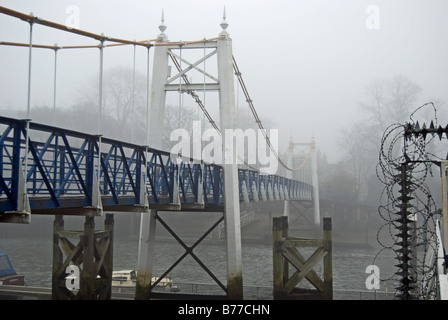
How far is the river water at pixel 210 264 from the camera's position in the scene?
83.9 ft

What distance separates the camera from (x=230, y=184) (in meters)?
17.0

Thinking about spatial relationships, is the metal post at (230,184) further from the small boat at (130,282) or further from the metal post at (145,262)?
the small boat at (130,282)

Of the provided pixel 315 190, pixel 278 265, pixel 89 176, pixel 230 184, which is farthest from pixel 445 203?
pixel 315 190

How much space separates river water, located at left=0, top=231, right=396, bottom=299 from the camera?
25.6 m

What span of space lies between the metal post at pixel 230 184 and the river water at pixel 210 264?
1.86 metres

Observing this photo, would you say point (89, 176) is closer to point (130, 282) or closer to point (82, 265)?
point (82, 265)

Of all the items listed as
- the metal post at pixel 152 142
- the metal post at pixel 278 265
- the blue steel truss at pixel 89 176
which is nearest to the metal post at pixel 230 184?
the blue steel truss at pixel 89 176

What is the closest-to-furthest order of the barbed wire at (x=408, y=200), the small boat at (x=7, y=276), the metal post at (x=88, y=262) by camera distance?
the barbed wire at (x=408, y=200)
the metal post at (x=88, y=262)
the small boat at (x=7, y=276)

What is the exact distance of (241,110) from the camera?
6806 cm

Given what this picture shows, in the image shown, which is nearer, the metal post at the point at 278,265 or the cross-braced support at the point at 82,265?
the cross-braced support at the point at 82,265

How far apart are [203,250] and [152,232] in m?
23.8

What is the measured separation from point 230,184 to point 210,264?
1703 centimetres
